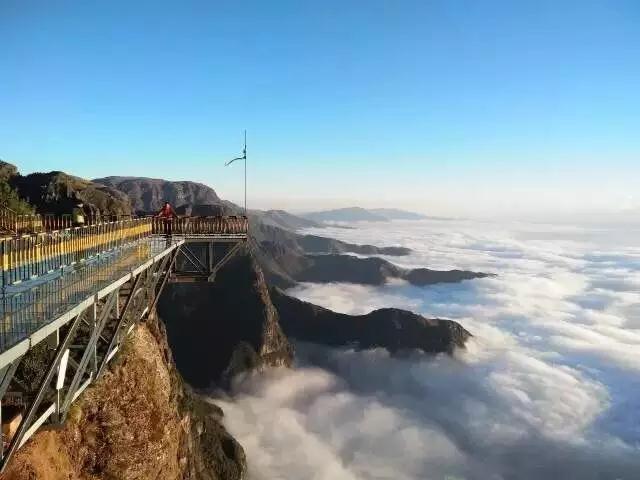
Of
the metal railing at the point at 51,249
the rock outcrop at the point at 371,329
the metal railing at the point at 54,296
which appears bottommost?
the rock outcrop at the point at 371,329

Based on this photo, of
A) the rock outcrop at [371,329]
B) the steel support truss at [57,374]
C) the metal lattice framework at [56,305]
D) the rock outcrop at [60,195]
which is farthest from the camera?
the rock outcrop at [371,329]

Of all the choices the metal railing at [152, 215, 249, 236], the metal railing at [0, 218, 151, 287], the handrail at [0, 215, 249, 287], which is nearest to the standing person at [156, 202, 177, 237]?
the handrail at [0, 215, 249, 287]

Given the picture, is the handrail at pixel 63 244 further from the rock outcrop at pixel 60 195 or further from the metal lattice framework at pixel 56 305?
the rock outcrop at pixel 60 195

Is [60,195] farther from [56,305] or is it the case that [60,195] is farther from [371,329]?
[371,329]

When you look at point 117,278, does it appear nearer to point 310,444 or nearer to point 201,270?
point 201,270

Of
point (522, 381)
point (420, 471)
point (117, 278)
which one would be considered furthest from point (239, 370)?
point (117, 278)

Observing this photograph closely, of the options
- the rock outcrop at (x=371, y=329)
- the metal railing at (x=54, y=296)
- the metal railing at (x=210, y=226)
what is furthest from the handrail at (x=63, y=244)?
the rock outcrop at (x=371, y=329)
